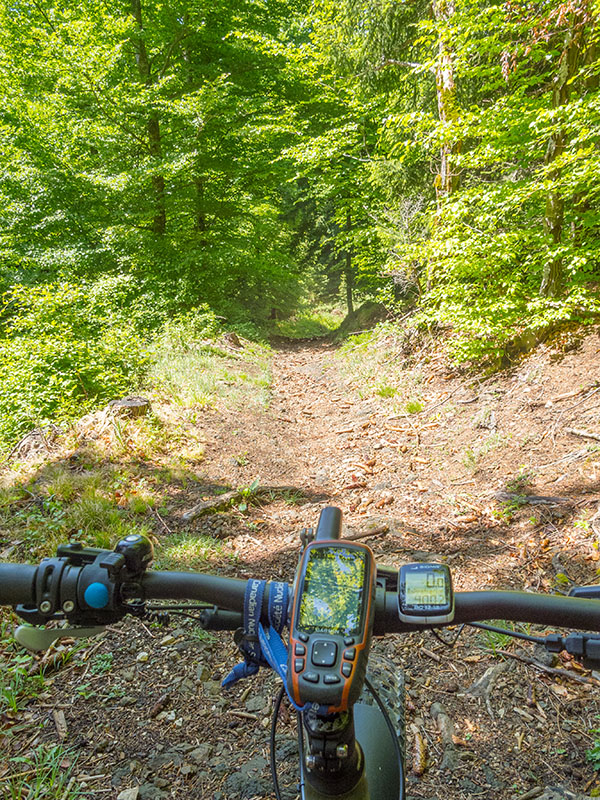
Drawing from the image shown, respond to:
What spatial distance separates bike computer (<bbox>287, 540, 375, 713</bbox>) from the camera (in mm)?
826

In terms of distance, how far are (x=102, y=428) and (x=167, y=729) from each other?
15.4 feet

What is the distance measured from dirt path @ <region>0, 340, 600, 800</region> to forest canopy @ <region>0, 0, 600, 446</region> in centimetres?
174

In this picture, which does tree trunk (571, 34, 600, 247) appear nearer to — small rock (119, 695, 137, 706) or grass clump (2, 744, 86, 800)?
small rock (119, 695, 137, 706)

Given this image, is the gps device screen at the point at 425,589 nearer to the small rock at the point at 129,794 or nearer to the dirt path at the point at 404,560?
the dirt path at the point at 404,560

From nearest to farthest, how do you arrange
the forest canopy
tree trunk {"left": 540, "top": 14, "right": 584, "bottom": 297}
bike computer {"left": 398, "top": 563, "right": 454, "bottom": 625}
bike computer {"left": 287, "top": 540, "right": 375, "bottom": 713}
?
bike computer {"left": 287, "top": 540, "right": 375, "bottom": 713}, bike computer {"left": 398, "top": 563, "right": 454, "bottom": 625}, tree trunk {"left": 540, "top": 14, "right": 584, "bottom": 297}, the forest canopy

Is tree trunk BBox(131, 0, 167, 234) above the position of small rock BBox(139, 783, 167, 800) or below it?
above

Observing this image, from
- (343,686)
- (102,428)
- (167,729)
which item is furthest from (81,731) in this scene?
(102,428)

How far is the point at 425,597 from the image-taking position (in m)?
1.03

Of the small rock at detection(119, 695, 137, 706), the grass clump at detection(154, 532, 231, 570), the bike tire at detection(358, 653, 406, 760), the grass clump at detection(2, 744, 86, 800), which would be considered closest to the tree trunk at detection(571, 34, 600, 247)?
the grass clump at detection(154, 532, 231, 570)

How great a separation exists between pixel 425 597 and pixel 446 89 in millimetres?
9299

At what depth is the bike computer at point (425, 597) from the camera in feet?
3.34

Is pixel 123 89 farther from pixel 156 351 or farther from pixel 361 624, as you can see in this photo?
pixel 361 624

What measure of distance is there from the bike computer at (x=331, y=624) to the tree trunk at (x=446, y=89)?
23.5 ft

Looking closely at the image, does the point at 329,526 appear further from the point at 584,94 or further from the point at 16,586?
the point at 584,94
